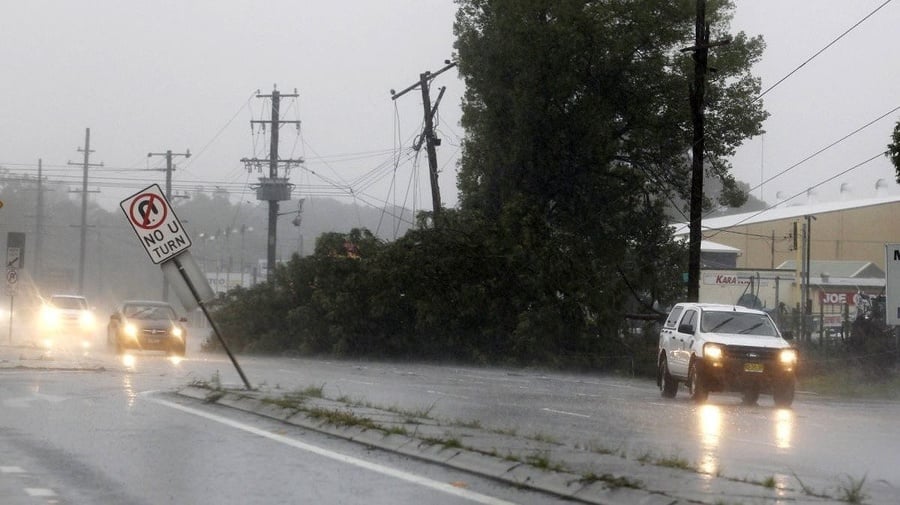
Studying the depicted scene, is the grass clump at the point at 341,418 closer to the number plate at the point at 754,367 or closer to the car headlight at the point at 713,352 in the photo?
the car headlight at the point at 713,352

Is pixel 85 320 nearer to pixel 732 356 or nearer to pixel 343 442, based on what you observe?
pixel 732 356

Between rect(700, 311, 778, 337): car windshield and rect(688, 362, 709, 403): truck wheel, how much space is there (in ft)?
3.77

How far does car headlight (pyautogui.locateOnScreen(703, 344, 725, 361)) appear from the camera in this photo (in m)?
25.9

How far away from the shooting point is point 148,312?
43500mm

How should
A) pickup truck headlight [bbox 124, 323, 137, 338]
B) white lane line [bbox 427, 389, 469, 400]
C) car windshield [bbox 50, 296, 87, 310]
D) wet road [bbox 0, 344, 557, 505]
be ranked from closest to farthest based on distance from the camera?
wet road [bbox 0, 344, 557, 505] < white lane line [bbox 427, 389, 469, 400] < pickup truck headlight [bbox 124, 323, 137, 338] < car windshield [bbox 50, 296, 87, 310]

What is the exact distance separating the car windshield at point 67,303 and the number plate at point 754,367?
36332mm

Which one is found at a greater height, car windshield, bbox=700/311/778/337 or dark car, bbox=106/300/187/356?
car windshield, bbox=700/311/778/337

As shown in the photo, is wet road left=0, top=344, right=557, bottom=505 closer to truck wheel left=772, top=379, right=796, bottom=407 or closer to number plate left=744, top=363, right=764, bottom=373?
number plate left=744, top=363, right=764, bottom=373

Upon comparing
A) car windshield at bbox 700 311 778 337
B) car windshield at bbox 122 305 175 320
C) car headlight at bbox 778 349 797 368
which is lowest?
car headlight at bbox 778 349 797 368

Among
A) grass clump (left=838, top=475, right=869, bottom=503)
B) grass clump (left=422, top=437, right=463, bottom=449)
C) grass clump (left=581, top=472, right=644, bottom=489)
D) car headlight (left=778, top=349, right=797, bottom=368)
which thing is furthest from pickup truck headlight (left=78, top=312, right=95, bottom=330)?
grass clump (left=838, top=475, right=869, bottom=503)

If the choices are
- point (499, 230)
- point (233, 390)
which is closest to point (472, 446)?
point (233, 390)

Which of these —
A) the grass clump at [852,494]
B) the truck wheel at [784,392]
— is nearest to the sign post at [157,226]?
the truck wheel at [784,392]

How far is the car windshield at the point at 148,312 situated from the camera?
43.0m

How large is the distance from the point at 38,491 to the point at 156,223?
33.2 ft
